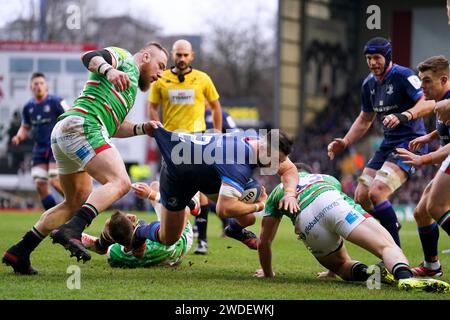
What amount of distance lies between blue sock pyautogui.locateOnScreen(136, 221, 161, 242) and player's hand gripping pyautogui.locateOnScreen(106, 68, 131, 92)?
4.58 feet

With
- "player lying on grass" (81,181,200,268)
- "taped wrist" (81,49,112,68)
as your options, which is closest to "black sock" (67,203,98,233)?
"player lying on grass" (81,181,200,268)

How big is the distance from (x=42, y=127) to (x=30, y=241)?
22.2 ft

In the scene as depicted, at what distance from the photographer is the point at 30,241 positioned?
732cm

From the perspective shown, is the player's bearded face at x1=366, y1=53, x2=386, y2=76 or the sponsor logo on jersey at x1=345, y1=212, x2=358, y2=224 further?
the player's bearded face at x1=366, y1=53, x2=386, y2=76

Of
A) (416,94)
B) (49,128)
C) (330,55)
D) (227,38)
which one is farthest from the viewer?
(227,38)

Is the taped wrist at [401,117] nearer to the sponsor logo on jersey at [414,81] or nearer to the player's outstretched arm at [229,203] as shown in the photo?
the sponsor logo on jersey at [414,81]

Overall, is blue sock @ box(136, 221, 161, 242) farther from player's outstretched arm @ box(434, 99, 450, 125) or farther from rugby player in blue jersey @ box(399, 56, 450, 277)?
player's outstretched arm @ box(434, 99, 450, 125)

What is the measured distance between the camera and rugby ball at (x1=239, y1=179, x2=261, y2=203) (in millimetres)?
7277

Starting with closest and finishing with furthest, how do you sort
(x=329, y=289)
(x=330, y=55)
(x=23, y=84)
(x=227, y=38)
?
(x=329, y=289)
(x=23, y=84)
(x=330, y=55)
(x=227, y=38)

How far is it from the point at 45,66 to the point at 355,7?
15.4 m

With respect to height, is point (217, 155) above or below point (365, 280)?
above
